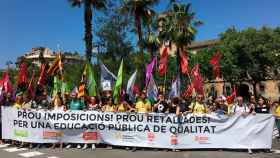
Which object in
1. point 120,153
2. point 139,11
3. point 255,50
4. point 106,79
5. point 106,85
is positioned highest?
point 139,11

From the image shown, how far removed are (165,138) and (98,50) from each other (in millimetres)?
26333

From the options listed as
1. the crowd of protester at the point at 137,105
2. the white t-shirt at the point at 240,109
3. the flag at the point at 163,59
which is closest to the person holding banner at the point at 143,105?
the crowd of protester at the point at 137,105

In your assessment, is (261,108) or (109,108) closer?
(109,108)

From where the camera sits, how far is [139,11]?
3456 centimetres

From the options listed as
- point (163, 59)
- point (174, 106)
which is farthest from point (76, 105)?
point (163, 59)

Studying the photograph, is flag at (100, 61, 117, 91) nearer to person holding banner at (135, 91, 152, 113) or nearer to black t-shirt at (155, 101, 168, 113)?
person holding banner at (135, 91, 152, 113)

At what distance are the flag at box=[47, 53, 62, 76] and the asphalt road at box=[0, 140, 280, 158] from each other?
12.8 feet

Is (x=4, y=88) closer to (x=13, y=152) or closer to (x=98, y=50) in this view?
(x=13, y=152)

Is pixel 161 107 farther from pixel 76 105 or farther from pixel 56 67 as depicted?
pixel 56 67

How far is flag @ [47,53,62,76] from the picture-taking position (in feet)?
47.8

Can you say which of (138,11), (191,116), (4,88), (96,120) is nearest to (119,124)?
(96,120)

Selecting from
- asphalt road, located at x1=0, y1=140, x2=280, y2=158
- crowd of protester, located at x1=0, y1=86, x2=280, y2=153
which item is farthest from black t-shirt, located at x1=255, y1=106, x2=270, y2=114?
asphalt road, located at x1=0, y1=140, x2=280, y2=158

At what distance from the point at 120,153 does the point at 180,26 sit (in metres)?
25.6

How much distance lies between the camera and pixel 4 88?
15.4m
